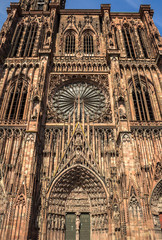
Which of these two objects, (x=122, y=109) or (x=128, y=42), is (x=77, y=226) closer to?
(x=122, y=109)

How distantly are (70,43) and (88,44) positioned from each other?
6.96 ft

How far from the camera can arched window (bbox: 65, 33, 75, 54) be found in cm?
2448

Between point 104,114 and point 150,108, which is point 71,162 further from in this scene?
point 150,108

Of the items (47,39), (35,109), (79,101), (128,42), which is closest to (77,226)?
(35,109)

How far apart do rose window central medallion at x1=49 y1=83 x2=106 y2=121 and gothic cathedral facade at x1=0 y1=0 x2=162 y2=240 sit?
0.10 metres

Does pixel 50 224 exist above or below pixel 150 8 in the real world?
below

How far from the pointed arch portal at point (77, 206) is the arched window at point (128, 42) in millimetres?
14230

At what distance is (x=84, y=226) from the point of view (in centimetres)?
1474

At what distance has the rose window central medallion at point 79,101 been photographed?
63.2 feet

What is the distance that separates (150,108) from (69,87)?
7921 mm

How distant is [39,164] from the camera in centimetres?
1566

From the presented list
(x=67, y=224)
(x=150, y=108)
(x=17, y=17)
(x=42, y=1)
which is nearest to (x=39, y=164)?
(x=67, y=224)

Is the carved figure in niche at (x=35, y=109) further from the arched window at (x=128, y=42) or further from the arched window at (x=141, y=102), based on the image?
the arched window at (x=128, y=42)

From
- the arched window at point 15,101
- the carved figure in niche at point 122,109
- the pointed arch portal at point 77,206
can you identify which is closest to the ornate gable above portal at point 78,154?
the pointed arch portal at point 77,206
